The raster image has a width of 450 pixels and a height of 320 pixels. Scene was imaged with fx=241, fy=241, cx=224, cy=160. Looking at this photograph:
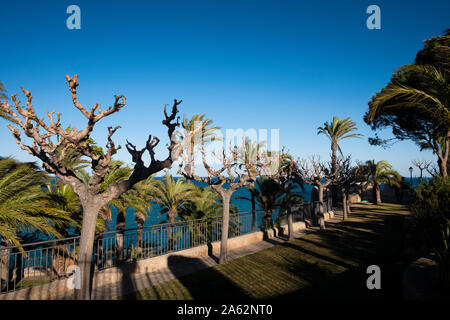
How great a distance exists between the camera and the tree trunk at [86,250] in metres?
4.98

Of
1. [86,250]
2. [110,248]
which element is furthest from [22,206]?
[110,248]

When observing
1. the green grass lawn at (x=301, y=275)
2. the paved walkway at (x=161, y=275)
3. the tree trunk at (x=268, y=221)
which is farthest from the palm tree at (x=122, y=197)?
the tree trunk at (x=268, y=221)

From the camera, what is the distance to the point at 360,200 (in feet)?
118

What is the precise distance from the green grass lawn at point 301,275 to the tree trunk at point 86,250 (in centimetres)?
137

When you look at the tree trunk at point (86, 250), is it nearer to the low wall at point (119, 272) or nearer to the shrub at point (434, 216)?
the low wall at point (119, 272)

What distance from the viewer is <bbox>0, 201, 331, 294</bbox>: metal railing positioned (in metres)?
6.41

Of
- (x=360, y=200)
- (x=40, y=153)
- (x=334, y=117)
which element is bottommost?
(x=360, y=200)

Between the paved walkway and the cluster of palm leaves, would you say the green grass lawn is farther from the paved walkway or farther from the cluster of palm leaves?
the cluster of palm leaves

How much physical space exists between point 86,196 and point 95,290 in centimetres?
307

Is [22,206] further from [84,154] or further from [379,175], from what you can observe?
[379,175]

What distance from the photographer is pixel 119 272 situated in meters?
7.31
